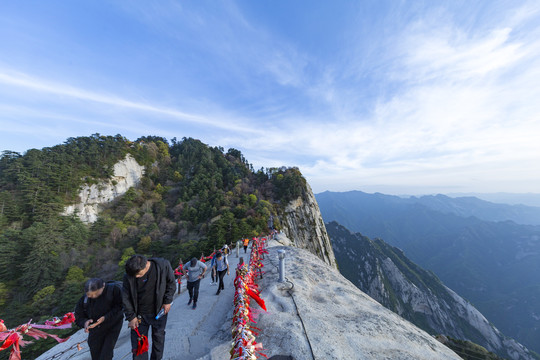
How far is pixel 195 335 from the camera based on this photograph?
485 centimetres

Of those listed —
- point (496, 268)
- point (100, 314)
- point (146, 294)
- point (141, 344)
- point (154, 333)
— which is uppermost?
point (146, 294)

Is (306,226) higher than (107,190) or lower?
lower

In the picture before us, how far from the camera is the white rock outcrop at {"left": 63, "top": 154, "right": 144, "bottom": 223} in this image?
36500mm

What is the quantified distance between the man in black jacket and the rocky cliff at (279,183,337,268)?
34947 millimetres

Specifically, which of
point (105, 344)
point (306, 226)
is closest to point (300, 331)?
point (105, 344)

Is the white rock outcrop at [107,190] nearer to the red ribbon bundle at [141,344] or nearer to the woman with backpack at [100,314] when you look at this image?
the woman with backpack at [100,314]

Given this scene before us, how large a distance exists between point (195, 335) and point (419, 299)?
3157 inches

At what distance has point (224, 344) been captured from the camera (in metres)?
4.07

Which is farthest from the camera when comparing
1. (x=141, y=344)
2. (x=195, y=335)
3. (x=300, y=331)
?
(x=195, y=335)

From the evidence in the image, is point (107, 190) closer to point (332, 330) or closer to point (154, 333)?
point (154, 333)

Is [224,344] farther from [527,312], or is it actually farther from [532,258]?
[532,258]

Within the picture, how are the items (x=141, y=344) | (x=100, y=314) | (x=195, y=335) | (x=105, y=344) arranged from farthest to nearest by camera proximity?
(x=195, y=335) < (x=105, y=344) < (x=141, y=344) < (x=100, y=314)

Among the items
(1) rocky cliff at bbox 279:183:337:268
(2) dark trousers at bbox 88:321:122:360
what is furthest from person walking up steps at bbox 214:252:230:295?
(1) rocky cliff at bbox 279:183:337:268

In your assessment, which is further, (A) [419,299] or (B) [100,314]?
(A) [419,299]
